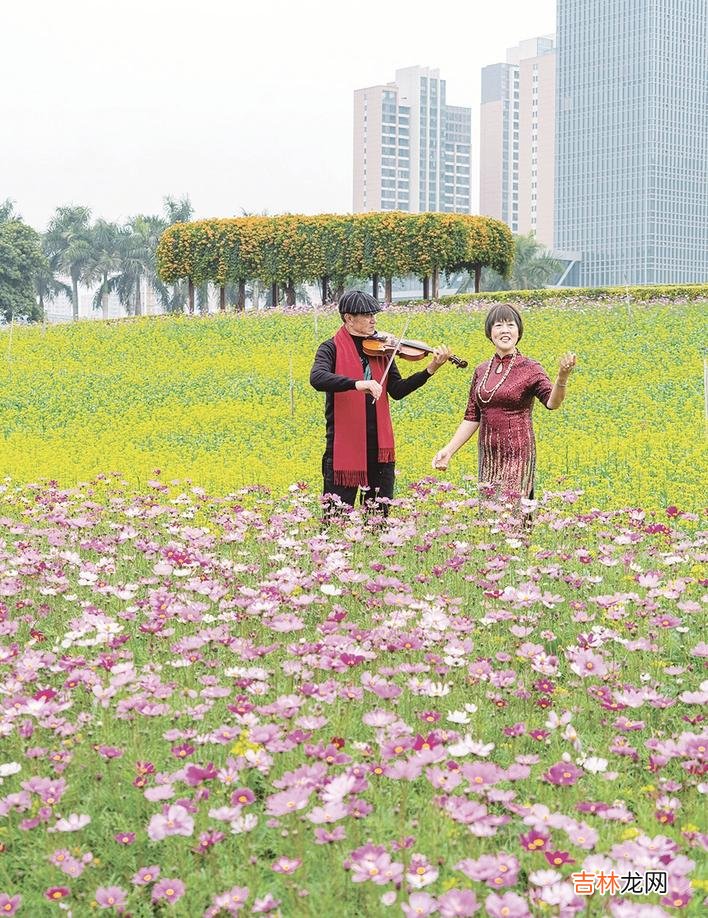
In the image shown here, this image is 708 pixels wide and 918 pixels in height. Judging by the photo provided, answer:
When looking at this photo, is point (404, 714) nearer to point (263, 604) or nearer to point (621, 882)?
point (263, 604)

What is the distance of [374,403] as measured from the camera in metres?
7.07

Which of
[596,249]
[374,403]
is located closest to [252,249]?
[374,403]

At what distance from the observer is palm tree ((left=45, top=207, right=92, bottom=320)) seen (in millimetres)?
81213

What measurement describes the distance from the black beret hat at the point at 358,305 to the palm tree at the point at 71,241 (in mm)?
77463

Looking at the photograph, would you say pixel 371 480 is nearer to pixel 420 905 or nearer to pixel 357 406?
pixel 357 406

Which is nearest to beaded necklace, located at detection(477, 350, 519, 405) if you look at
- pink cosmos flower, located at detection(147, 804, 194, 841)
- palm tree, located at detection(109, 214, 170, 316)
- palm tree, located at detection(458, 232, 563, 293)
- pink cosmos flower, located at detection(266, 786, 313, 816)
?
pink cosmos flower, located at detection(266, 786, 313, 816)

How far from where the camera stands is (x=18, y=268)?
211ft

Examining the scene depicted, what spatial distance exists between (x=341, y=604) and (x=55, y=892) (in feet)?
10.0

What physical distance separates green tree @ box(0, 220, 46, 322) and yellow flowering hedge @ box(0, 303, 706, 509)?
1388 inches

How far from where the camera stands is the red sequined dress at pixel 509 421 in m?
A: 6.78

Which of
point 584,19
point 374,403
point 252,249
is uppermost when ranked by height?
point 584,19

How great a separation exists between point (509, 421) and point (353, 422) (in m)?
1.02

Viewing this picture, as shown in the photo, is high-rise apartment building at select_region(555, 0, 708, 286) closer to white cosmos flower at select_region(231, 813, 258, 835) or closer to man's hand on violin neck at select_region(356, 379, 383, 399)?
man's hand on violin neck at select_region(356, 379, 383, 399)

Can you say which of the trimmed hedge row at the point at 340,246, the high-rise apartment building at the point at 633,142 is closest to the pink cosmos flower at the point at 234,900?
the trimmed hedge row at the point at 340,246
